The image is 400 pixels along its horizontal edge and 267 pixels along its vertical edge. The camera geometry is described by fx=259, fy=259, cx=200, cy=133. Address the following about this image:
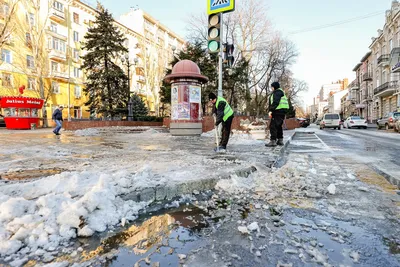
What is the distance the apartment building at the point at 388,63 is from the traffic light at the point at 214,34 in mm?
33433

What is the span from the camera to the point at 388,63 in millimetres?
38312

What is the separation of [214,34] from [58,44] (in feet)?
114

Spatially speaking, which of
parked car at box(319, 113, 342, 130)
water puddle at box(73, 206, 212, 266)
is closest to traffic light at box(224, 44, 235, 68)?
water puddle at box(73, 206, 212, 266)

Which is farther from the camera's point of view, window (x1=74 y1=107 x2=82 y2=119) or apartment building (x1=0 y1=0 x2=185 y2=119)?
window (x1=74 y1=107 x2=82 y2=119)

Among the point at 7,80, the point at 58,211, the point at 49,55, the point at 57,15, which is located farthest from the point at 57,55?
the point at 58,211

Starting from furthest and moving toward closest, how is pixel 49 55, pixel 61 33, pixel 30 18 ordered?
1. pixel 61 33
2. pixel 49 55
3. pixel 30 18

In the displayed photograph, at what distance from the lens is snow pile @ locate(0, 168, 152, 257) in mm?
2080

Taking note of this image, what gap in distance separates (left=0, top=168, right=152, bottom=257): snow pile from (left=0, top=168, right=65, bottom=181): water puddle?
0.75 m

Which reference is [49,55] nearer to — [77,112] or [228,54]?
[77,112]

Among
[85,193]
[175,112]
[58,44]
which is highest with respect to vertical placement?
[58,44]

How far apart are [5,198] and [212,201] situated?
7.31ft

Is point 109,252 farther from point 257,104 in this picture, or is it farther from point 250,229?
point 257,104

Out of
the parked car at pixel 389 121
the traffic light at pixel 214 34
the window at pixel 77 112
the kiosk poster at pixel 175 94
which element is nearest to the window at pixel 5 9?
the window at pixel 77 112

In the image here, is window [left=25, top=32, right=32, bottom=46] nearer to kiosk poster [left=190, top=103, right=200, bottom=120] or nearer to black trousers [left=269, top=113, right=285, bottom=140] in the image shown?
kiosk poster [left=190, top=103, right=200, bottom=120]
